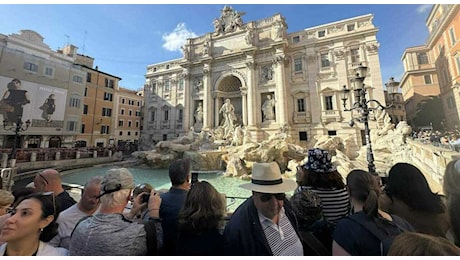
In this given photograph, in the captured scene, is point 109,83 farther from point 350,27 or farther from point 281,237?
point 281,237

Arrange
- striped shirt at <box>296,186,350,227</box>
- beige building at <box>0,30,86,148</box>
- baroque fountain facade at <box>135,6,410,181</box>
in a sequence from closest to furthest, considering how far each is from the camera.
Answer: striped shirt at <box>296,186,350,227</box>
baroque fountain facade at <box>135,6,410,181</box>
beige building at <box>0,30,86,148</box>

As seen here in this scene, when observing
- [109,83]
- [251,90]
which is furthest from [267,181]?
[109,83]

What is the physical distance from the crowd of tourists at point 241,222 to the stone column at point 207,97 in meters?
17.5

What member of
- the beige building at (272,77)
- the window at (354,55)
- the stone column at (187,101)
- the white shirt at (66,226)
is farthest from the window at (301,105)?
the white shirt at (66,226)

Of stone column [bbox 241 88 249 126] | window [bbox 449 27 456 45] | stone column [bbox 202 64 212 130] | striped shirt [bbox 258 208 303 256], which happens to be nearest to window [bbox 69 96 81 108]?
stone column [bbox 202 64 212 130]

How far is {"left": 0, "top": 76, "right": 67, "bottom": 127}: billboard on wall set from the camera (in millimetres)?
14906

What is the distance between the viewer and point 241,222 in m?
1.31

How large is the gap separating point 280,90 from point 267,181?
16.4m

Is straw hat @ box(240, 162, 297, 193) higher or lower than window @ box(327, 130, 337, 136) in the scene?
lower

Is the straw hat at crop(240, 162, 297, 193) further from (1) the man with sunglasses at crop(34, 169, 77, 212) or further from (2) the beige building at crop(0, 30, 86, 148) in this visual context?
(2) the beige building at crop(0, 30, 86, 148)

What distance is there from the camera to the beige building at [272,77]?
15547mm

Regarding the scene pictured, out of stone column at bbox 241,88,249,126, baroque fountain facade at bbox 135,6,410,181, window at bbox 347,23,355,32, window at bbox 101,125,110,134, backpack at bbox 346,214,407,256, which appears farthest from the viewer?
window at bbox 101,125,110,134

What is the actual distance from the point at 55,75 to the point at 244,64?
1885 centimetres

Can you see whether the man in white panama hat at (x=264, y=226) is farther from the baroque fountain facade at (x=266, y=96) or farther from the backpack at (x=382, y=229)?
the baroque fountain facade at (x=266, y=96)
